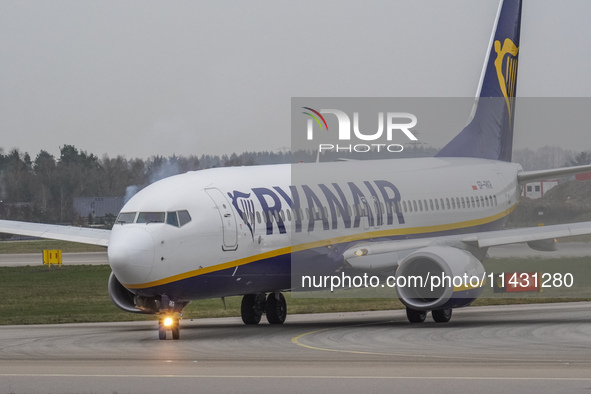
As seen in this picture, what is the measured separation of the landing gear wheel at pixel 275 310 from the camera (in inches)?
1168

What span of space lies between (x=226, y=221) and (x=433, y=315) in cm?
694

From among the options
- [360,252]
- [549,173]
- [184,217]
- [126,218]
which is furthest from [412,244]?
[126,218]

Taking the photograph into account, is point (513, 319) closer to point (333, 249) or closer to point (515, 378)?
point (333, 249)

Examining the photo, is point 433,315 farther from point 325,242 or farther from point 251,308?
point 251,308

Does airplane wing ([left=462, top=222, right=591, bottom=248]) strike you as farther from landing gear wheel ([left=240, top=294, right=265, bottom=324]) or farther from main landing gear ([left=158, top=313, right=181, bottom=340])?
main landing gear ([left=158, top=313, right=181, bottom=340])

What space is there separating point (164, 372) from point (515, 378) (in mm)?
5652

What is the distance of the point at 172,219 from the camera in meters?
23.8

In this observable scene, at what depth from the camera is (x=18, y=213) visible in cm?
9512

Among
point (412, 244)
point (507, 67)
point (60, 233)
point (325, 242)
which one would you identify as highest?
point (507, 67)

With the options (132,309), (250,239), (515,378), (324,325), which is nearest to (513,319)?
(324,325)

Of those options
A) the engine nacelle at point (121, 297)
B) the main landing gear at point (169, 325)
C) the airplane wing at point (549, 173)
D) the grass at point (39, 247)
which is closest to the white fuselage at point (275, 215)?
the main landing gear at point (169, 325)

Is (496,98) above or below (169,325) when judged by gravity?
above

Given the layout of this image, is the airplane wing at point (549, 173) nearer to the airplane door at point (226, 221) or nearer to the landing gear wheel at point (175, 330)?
the airplane door at point (226, 221)

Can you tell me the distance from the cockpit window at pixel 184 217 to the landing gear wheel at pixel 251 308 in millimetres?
6054
